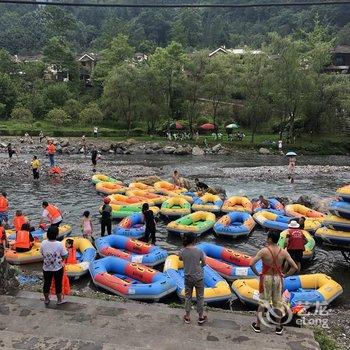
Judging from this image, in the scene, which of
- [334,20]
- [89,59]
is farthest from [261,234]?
[334,20]

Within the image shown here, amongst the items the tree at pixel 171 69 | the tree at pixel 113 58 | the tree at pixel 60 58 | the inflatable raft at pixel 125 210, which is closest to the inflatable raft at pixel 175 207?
the inflatable raft at pixel 125 210

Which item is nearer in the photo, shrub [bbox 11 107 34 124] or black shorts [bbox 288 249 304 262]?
black shorts [bbox 288 249 304 262]

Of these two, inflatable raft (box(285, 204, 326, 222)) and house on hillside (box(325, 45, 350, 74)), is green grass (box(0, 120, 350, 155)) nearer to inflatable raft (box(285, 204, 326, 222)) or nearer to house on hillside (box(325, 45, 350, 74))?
inflatable raft (box(285, 204, 326, 222))

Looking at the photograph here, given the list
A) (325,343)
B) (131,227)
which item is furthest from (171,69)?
(325,343)

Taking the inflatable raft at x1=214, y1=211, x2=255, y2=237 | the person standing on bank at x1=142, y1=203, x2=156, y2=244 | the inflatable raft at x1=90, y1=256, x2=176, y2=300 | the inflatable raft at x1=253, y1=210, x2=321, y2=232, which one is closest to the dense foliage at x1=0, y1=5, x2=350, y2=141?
the inflatable raft at x1=253, y1=210, x2=321, y2=232

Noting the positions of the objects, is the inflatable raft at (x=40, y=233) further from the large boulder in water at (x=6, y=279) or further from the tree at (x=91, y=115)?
the tree at (x=91, y=115)

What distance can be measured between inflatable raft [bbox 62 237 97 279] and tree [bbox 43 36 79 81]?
57.8m

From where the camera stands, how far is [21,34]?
103188 mm

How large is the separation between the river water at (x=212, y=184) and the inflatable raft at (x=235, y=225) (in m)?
0.33

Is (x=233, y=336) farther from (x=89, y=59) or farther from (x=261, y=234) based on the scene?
(x=89, y=59)

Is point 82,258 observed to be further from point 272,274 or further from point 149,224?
point 272,274

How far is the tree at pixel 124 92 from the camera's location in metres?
47.5

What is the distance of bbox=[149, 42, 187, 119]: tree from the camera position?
1919 inches

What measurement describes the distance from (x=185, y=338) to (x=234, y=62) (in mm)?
46730
